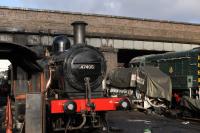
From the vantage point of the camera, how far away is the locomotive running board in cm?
931

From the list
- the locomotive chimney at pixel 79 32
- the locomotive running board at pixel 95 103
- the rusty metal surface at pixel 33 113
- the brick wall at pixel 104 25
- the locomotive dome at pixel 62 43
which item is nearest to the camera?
the rusty metal surface at pixel 33 113

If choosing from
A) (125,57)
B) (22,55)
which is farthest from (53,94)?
(125,57)

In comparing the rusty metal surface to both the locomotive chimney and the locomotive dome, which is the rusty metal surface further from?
the locomotive chimney

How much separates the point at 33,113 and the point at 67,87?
2627mm

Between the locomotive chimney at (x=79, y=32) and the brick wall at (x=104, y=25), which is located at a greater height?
the brick wall at (x=104, y=25)

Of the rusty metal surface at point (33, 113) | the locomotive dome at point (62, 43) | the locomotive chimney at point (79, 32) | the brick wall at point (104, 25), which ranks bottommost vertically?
the rusty metal surface at point (33, 113)

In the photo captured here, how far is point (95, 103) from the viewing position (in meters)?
9.85

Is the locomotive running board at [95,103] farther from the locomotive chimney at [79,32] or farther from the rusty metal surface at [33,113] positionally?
the locomotive chimney at [79,32]

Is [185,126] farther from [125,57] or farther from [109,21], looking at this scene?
[125,57]

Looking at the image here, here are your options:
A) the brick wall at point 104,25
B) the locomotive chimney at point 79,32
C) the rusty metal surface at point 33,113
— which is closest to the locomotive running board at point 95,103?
the rusty metal surface at point 33,113

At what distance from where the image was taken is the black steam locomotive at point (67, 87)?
901cm

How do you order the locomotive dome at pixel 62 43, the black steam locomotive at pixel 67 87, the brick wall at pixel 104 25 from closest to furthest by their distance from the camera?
the black steam locomotive at pixel 67 87, the locomotive dome at pixel 62 43, the brick wall at pixel 104 25

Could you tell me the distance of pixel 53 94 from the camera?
10.7 m

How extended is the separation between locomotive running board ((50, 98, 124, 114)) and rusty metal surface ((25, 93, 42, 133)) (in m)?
1.24
